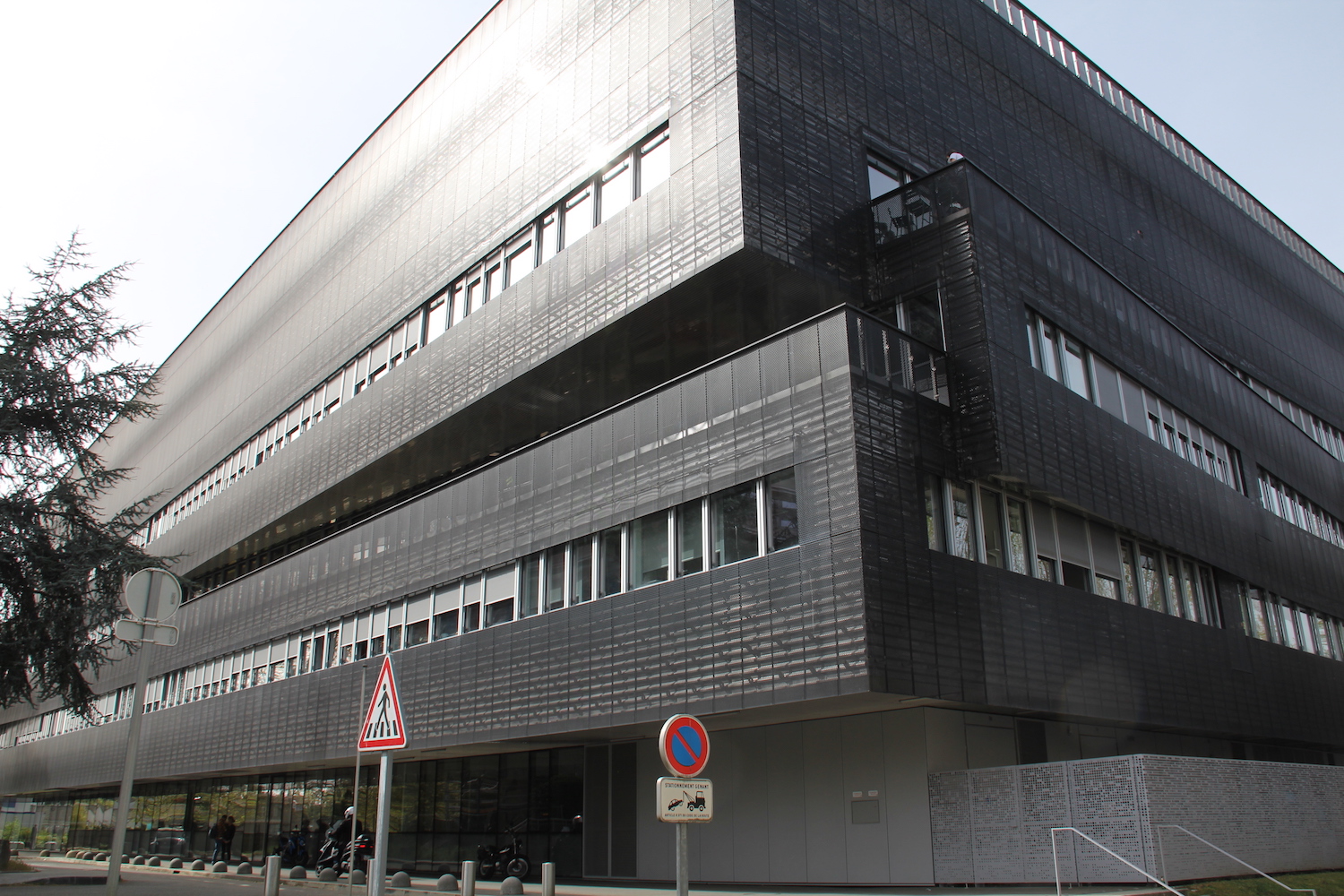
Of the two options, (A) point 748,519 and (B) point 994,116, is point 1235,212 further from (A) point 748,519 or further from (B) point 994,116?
(A) point 748,519

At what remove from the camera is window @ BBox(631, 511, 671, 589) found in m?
16.3

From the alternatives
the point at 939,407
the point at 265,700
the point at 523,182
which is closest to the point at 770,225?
the point at 939,407

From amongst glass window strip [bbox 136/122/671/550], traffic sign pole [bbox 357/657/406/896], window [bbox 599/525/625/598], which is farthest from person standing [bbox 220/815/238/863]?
traffic sign pole [bbox 357/657/406/896]

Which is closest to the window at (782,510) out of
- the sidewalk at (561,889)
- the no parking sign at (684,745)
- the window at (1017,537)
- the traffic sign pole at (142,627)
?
the window at (1017,537)

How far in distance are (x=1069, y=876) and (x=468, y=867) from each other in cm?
805

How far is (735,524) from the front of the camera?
15.2 meters

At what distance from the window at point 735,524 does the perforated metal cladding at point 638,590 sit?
0.25 metres

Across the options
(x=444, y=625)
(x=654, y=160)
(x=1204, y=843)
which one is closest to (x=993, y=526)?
(x=1204, y=843)

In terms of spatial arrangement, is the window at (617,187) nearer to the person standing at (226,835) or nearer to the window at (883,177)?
the window at (883,177)

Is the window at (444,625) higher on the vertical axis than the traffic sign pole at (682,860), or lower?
higher

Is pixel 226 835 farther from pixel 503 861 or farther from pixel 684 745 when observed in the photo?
pixel 684 745

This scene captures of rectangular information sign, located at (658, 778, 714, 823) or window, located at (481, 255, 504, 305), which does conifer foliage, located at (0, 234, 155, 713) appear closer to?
window, located at (481, 255, 504, 305)

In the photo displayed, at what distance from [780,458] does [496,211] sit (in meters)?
12.0

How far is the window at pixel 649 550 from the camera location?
1634 cm
